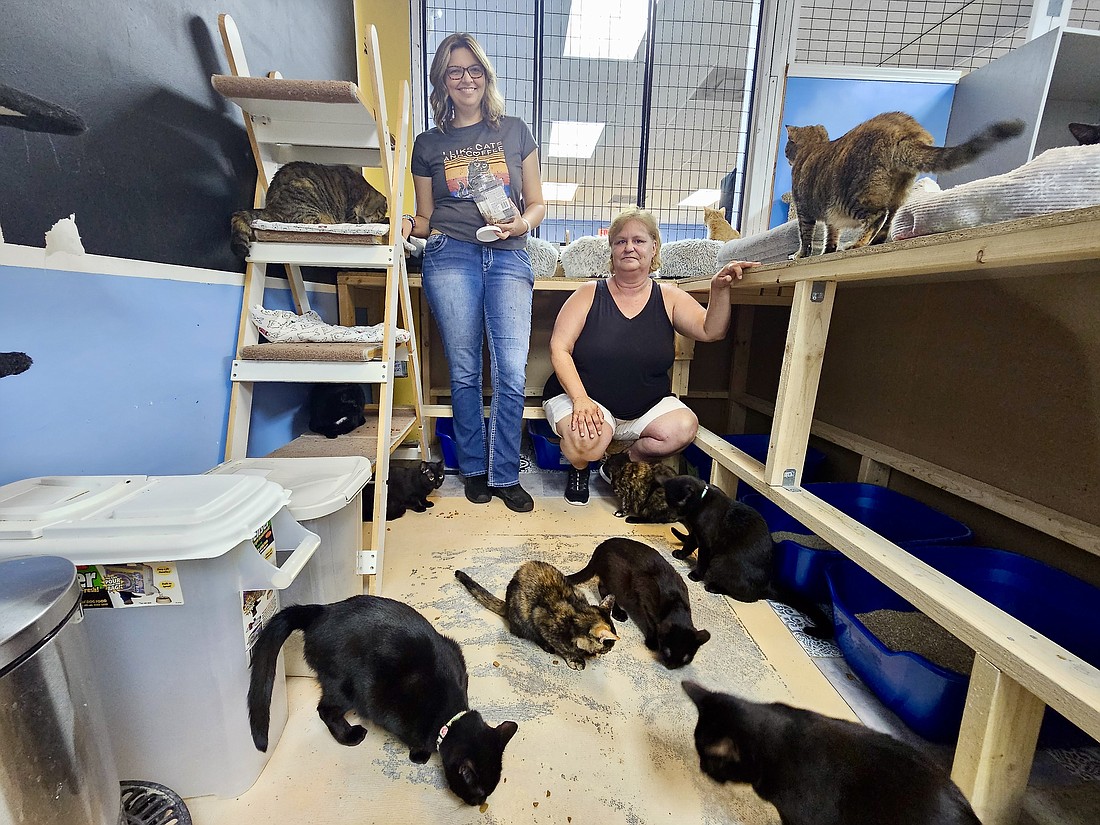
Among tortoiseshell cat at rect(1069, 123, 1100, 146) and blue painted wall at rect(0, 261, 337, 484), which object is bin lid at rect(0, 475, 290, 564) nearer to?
blue painted wall at rect(0, 261, 337, 484)

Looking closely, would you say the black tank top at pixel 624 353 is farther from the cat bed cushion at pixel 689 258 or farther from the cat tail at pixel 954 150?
the cat tail at pixel 954 150

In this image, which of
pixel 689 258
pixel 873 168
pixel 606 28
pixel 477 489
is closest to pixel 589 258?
pixel 689 258

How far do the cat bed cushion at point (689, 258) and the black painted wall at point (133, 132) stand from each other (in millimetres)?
1749

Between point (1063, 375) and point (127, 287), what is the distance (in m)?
2.16

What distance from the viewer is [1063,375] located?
3.63ft

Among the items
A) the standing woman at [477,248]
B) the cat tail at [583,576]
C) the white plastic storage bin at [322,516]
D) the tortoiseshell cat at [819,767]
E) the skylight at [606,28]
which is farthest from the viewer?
the skylight at [606,28]

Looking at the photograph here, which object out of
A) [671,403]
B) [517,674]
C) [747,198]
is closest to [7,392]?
[517,674]

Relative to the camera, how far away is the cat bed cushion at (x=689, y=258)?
2.22 meters

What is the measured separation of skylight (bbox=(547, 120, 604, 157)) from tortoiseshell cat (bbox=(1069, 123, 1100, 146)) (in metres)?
3.26

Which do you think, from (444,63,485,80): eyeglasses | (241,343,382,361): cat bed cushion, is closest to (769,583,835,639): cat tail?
(241,343,382,361): cat bed cushion

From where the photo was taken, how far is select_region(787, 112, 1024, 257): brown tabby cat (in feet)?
3.15

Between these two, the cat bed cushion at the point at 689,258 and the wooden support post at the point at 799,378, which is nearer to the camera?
the wooden support post at the point at 799,378

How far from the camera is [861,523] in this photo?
4.26 ft

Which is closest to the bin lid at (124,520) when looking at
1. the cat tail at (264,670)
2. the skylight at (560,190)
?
the cat tail at (264,670)
